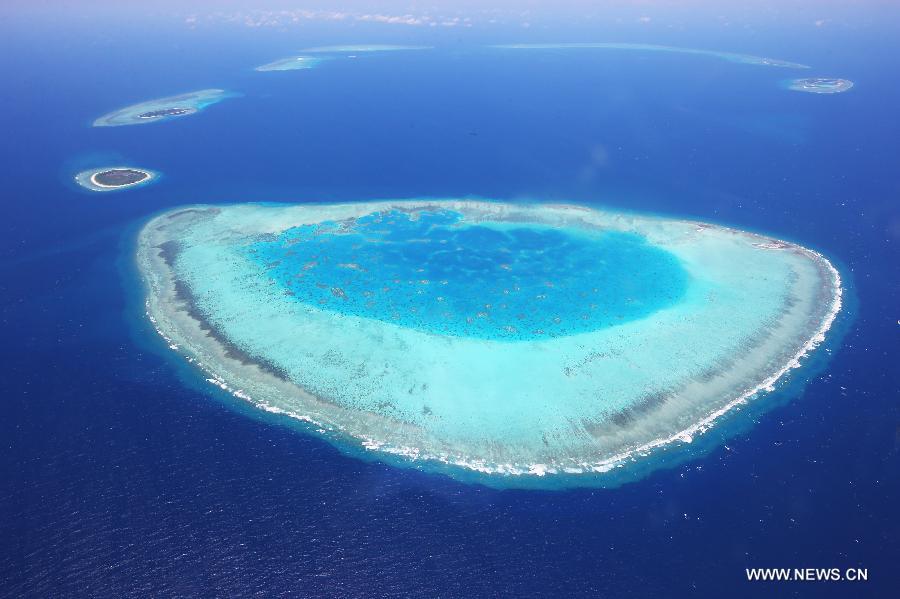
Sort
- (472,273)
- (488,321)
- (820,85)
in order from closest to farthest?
1. (488,321)
2. (472,273)
3. (820,85)

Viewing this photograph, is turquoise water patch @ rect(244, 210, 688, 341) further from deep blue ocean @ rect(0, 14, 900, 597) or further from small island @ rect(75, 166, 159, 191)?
small island @ rect(75, 166, 159, 191)

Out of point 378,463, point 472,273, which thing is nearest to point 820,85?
point 472,273

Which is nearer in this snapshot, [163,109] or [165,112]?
[165,112]

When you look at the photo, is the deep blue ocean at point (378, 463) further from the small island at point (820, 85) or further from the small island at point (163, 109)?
the small island at point (820, 85)

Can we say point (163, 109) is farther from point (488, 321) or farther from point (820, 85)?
point (820, 85)

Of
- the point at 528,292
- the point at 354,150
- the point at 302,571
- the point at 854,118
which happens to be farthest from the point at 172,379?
the point at 854,118

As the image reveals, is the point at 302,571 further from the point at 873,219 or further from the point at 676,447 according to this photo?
the point at 873,219

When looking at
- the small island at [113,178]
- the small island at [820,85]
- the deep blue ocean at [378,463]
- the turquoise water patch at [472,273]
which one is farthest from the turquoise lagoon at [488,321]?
the small island at [820,85]
